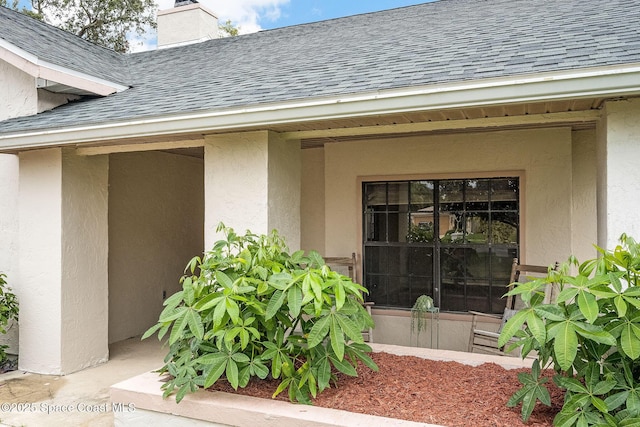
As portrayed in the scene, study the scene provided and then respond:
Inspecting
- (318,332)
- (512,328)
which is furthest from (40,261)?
(512,328)

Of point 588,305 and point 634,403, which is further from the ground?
point 588,305

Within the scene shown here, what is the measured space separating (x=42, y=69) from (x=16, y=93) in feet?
2.54

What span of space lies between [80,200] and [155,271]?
2.39m

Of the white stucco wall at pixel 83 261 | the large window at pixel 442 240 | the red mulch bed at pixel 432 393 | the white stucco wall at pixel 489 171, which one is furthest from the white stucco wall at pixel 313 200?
the red mulch bed at pixel 432 393

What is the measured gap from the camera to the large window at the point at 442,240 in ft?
18.7

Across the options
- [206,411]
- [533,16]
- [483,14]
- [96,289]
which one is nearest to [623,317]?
[206,411]

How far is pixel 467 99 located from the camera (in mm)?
3365

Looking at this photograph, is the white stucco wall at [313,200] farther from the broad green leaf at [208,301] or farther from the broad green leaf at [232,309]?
the broad green leaf at [232,309]

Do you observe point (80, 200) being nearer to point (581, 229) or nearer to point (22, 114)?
point (22, 114)

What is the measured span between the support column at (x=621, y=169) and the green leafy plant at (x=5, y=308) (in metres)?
5.68

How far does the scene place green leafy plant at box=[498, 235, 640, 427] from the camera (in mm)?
2604

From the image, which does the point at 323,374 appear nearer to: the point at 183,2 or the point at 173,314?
the point at 173,314

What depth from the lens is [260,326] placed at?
353cm

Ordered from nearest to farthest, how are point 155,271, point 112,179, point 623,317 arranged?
point 623,317 → point 112,179 → point 155,271
